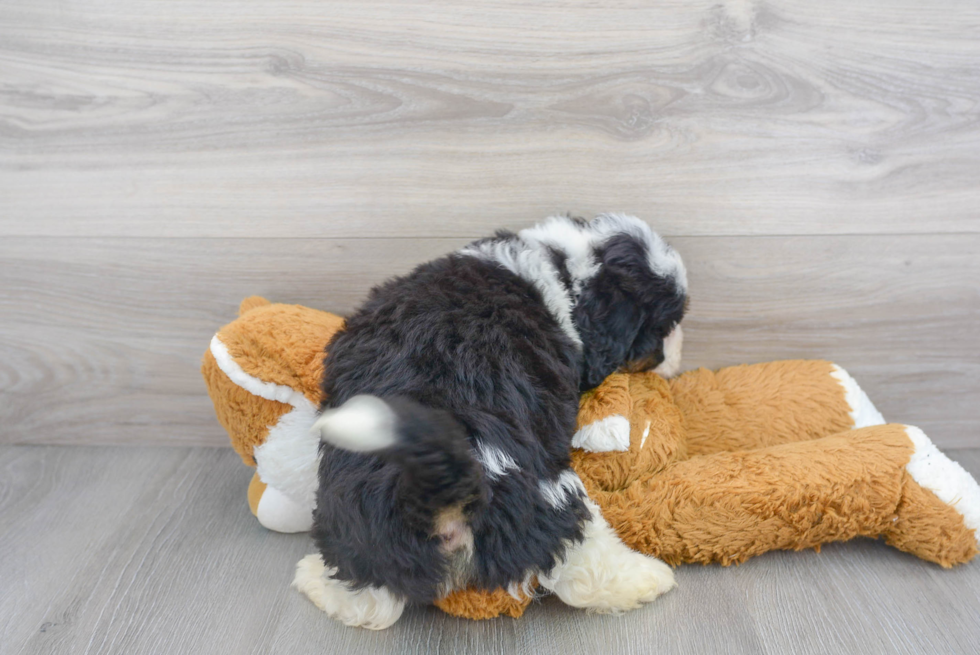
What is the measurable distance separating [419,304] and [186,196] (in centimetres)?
54

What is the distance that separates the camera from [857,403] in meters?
1.10

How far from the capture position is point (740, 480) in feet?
3.05

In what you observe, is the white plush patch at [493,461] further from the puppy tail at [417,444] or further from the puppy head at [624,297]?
the puppy head at [624,297]

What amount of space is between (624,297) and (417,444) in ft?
1.33

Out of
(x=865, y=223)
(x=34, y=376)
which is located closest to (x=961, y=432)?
(x=865, y=223)

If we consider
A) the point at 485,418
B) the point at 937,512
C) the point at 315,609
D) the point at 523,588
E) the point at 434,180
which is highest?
the point at 434,180

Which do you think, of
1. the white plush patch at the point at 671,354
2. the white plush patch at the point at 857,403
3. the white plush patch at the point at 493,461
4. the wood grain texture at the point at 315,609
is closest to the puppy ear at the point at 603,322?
the white plush patch at the point at 671,354

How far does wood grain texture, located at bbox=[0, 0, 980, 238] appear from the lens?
1.05 metres

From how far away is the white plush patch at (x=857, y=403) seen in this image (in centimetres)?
109

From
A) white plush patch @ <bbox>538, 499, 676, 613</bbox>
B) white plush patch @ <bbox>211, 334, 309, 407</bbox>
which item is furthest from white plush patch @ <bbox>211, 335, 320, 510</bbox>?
white plush patch @ <bbox>538, 499, 676, 613</bbox>

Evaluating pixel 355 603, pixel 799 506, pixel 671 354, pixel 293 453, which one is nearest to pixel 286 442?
pixel 293 453

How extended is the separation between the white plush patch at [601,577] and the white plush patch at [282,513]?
1.33 ft

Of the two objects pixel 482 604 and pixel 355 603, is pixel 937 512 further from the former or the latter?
pixel 355 603

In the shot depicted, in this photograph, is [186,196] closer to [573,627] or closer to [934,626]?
[573,627]
